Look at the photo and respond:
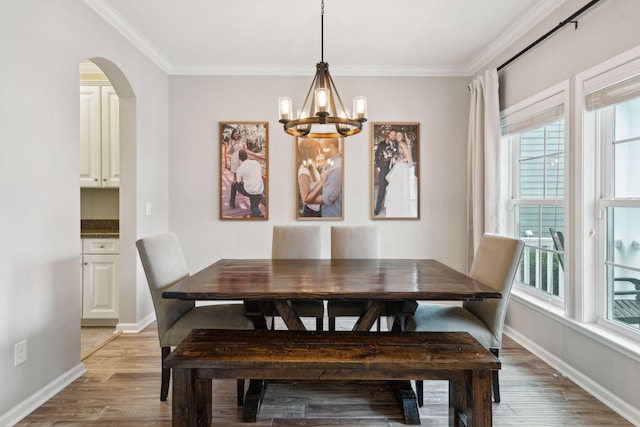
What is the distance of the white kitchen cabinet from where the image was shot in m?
3.39

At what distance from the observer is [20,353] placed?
2.01m

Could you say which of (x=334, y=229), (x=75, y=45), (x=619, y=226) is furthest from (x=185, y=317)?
(x=619, y=226)

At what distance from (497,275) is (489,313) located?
24 centimetres

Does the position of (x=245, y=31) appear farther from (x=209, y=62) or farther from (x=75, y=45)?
(x=75, y=45)

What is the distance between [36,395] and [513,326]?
11.4ft

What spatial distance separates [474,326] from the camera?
216 centimetres

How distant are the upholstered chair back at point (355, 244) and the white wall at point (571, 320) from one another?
1307 millimetres

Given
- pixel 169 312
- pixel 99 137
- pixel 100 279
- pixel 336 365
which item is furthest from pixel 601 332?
pixel 99 137

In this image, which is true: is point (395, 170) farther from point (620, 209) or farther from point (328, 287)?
point (328, 287)

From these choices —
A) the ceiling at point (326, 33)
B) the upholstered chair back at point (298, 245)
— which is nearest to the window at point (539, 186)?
the ceiling at point (326, 33)

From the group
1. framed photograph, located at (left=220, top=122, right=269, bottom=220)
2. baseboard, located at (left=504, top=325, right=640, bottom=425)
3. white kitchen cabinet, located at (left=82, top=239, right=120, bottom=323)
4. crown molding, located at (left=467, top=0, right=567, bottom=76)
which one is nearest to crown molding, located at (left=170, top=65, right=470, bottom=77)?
crown molding, located at (left=467, top=0, right=567, bottom=76)

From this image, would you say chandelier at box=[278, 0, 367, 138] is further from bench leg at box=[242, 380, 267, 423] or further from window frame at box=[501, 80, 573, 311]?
bench leg at box=[242, 380, 267, 423]

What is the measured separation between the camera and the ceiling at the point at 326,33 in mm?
2729

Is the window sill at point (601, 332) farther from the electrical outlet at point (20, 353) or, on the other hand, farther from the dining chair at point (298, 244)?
the electrical outlet at point (20, 353)
